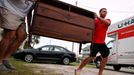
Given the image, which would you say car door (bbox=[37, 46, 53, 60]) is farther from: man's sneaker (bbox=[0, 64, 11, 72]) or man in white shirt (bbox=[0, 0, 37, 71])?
man in white shirt (bbox=[0, 0, 37, 71])

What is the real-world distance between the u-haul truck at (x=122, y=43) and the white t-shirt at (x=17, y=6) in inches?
465

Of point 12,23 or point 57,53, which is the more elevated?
point 57,53

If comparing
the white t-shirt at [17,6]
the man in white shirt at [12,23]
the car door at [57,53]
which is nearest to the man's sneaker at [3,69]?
→ the man in white shirt at [12,23]

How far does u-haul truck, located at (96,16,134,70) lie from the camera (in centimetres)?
1642

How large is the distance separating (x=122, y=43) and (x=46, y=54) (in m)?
6.64

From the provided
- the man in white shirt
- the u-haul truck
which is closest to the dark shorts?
the man in white shirt

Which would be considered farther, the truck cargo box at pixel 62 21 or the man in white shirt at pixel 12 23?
the truck cargo box at pixel 62 21

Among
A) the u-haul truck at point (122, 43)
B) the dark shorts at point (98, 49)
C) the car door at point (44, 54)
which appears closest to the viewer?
the dark shorts at point (98, 49)

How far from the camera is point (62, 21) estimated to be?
5.63 meters

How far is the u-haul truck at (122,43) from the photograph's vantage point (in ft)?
53.9

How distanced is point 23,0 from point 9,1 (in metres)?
0.23

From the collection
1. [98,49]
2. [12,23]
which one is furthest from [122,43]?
[12,23]

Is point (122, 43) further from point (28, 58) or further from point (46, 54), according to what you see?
point (28, 58)

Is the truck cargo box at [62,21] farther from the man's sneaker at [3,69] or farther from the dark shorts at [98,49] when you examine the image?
the dark shorts at [98,49]
